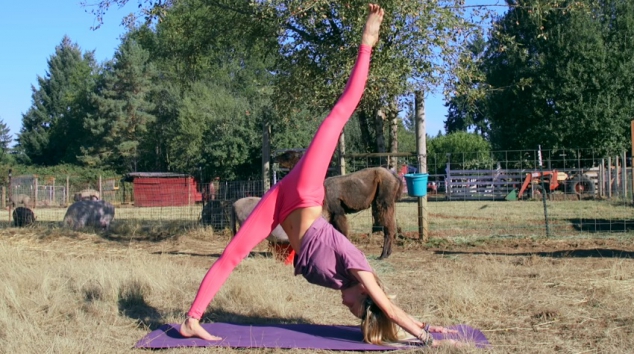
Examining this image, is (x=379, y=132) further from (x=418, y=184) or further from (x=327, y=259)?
(x=327, y=259)

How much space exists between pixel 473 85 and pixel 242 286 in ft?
24.6

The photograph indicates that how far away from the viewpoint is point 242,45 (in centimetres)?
1458

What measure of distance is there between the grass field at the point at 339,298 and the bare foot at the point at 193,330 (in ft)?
0.66

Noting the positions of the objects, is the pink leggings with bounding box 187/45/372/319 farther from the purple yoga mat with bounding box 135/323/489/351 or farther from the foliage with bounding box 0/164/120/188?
the foliage with bounding box 0/164/120/188

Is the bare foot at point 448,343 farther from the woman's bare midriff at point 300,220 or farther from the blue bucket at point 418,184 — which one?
the blue bucket at point 418,184

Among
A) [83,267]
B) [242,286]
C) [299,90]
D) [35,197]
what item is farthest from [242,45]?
[35,197]

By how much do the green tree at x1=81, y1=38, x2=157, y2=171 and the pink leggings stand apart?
162 feet

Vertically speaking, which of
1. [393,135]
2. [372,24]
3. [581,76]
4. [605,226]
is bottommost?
[605,226]

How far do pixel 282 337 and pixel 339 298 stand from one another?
1818mm

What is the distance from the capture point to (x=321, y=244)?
15.2 feet

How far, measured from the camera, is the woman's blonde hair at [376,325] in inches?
184

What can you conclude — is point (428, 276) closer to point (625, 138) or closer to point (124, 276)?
point (124, 276)

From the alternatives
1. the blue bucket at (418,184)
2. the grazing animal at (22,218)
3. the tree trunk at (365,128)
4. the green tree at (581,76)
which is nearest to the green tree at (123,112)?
the green tree at (581,76)

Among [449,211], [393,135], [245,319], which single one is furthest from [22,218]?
[449,211]
